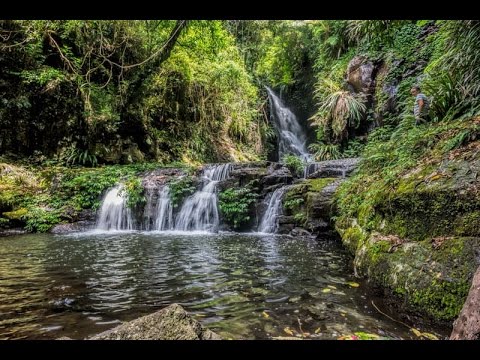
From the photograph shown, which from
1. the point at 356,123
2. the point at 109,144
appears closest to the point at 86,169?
the point at 109,144

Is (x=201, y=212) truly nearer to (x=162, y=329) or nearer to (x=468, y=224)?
(x=468, y=224)

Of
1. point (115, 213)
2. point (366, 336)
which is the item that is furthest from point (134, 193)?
point (366, 336)

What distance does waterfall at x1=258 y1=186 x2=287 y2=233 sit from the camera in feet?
32.1

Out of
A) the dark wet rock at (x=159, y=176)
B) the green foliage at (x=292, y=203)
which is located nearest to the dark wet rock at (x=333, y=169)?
the green foliage at (x=292, y=203)

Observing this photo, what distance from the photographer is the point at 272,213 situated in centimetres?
998

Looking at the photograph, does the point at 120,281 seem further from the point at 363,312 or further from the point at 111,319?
the point at 363,312

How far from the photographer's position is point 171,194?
1098 cm

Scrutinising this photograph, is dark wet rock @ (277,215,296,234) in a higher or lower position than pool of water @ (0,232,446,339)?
higher

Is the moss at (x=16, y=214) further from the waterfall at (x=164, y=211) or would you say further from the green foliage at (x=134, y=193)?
the waterfall at (x=164, y=211)

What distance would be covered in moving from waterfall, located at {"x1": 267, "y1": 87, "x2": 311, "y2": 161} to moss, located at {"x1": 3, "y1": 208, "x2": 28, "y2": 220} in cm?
1307

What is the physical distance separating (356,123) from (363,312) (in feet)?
40.1

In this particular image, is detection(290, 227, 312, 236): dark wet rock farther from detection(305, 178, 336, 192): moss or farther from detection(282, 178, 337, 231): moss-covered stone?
detection(305, 178, 336, 192): moss

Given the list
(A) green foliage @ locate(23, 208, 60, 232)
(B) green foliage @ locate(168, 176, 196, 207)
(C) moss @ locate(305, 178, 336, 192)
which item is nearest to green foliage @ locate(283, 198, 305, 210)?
(C) moss @ locate(305, 178, 336, 192)

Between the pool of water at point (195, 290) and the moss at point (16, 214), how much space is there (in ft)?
8.90
